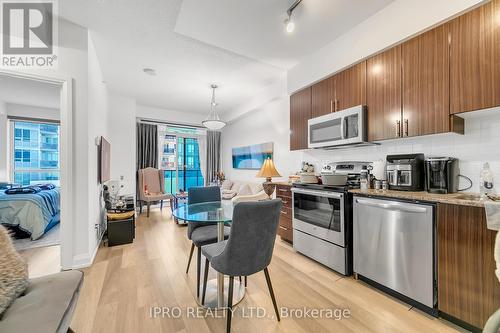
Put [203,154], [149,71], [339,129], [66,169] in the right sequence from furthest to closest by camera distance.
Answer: [203,154]
[149,71]
[339,129]
[66,169]

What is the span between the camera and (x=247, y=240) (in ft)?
4.80

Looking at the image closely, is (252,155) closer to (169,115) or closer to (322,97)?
(322,97)

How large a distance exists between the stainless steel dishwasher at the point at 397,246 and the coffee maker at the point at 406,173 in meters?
0.35

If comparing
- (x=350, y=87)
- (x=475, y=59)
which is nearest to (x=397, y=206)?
(x=475, y=59)

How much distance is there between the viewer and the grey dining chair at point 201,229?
2.00m

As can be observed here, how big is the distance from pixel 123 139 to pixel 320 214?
460cm

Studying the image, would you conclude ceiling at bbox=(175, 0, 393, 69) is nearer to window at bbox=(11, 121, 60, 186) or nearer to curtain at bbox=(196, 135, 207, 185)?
curtain at bbox=(196, 135, 207, 185)

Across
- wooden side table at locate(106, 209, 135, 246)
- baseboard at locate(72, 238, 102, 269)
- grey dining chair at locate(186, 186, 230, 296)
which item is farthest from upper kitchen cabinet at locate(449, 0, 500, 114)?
wooden side table at locate(106, 209, 135, 246)

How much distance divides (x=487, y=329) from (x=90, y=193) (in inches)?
132

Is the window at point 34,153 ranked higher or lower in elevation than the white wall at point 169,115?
lower

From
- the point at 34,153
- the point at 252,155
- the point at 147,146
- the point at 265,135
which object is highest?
the point at 265,135

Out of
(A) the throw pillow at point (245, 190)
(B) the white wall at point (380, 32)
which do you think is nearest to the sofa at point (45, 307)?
(B) the white wall at point (380, 32)

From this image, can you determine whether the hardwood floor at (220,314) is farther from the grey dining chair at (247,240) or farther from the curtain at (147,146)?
the curtain at (147,146)

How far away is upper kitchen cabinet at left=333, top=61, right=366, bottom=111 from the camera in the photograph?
241 centimetres
